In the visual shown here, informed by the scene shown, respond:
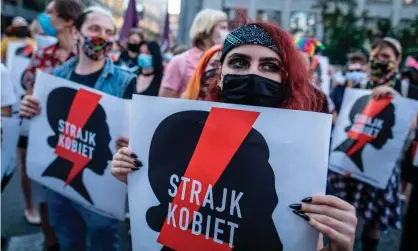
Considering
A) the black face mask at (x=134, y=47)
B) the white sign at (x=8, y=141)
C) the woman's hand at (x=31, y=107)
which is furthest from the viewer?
the black face mask at (x=134, y=47)

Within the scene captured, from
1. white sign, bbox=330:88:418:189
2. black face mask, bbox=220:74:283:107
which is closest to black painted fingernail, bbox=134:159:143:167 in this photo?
black face mask, bbox=220:74:283:107

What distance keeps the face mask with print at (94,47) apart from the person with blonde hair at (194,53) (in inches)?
28.4

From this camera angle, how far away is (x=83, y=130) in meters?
2.12

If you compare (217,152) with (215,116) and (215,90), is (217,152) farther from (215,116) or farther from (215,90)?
(215,90)

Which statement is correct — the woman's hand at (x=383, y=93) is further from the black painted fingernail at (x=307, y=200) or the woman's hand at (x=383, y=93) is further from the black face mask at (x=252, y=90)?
the black painted fingernail at (x=307, y=200)

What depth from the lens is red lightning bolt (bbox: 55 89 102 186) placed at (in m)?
2.12

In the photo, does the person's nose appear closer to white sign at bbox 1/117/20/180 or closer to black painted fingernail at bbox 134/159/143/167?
black painted fingernail at bbox 134/159/143/167

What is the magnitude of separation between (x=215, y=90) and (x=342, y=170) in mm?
1676

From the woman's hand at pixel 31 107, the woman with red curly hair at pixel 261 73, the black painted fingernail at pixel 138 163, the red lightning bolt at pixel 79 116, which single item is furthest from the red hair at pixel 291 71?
the woman's hand at pixel 31 107

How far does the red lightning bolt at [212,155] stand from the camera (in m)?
1.24

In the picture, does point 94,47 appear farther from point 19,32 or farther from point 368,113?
point 19,32

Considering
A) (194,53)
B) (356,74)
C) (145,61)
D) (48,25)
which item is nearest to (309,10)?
(356,74)

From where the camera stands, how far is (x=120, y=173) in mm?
1436

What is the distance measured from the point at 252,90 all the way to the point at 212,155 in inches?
9.9
